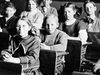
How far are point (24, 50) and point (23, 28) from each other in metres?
0.23

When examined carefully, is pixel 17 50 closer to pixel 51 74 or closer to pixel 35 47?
pixel 35 47

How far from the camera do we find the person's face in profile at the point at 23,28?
3.01m

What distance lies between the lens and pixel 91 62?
316cm

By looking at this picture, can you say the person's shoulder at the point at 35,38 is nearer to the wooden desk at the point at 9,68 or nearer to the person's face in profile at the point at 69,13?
the wooden desk at the point at 9,68

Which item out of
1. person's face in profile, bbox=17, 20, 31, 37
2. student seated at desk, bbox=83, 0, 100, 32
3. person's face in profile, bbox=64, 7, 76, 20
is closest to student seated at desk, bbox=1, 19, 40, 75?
person's face in profile, bbox=17, 20, 31, 37

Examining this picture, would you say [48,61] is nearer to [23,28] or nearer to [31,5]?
[23,28]

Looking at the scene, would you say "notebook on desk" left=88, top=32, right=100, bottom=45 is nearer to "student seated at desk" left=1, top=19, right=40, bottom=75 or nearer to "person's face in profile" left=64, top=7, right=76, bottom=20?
"student seated at desk" left=1, top=19, right=40, bottom=75

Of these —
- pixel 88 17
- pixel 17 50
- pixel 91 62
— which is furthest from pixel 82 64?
pixel 88 17

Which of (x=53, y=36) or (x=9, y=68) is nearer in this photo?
(x=9, y=68)

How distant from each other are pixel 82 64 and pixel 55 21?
591 millimetres

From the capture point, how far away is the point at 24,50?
2.98 m

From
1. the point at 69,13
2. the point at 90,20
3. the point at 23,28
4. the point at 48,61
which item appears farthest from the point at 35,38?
the point at 90,20

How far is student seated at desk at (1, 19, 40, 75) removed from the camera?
278 centimetres

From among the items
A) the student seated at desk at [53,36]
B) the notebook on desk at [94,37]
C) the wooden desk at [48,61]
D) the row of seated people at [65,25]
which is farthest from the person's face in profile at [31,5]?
the wooden desk at [48,61]
